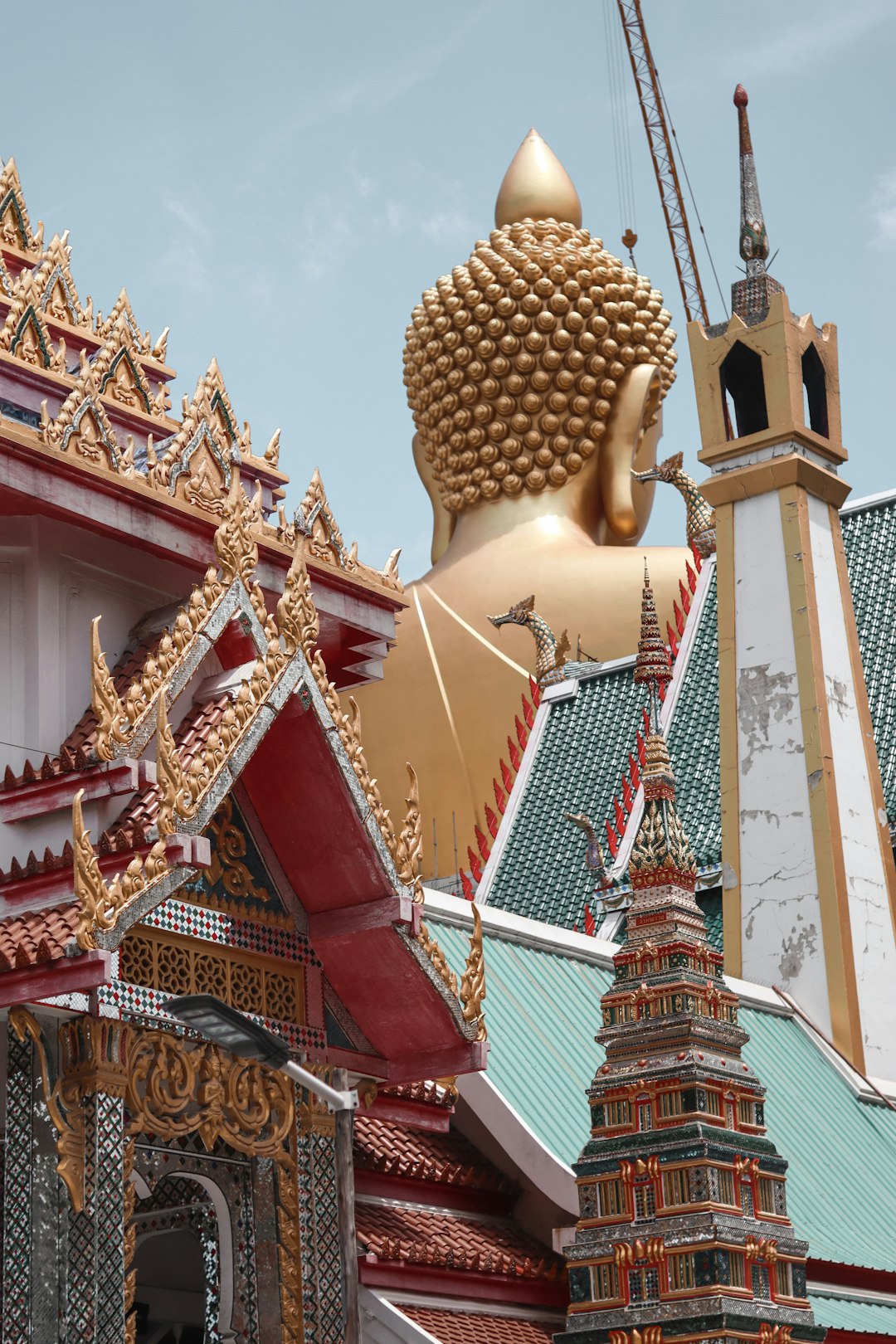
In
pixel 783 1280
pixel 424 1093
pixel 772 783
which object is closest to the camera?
pixel 783 1280

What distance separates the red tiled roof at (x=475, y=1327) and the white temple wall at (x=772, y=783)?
5107mm

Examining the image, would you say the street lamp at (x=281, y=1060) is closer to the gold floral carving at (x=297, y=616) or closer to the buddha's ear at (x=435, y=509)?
the gold floral carving at (x=297, y=616)

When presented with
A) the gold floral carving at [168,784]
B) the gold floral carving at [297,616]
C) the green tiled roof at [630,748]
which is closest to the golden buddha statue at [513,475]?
the green tiled roof at [630,748]

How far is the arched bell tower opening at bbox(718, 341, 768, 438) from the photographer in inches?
722

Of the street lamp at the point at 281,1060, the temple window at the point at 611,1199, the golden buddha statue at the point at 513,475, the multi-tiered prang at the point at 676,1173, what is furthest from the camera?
the golden buddha statue at the point at 513,475

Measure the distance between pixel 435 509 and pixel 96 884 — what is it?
2722 centimetres

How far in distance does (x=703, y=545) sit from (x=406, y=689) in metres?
10.4

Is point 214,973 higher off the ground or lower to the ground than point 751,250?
lower

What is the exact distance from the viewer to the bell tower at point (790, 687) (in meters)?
16.6

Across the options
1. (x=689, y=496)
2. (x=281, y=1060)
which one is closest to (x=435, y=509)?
(x=689, y=496)

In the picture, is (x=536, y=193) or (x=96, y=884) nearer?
→ (x=96, y=884)

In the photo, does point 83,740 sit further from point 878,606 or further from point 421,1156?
point 878,606

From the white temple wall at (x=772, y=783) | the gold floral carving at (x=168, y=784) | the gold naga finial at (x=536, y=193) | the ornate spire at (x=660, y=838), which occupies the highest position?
the gold naga finial at (x=536, y=193)

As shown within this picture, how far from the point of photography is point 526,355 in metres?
33.0
